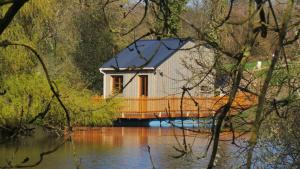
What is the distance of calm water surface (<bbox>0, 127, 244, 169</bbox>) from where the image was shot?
53.1 feet

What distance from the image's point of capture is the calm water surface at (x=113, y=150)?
16188mm

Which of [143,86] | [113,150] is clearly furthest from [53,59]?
[113,150]

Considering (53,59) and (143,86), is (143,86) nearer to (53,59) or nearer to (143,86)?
(143,86)

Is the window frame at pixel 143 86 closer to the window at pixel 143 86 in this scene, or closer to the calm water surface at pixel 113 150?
the window at pixel 143 86

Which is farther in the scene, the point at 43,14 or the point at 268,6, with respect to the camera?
the point at 43,14

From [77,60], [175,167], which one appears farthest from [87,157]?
[77,60]

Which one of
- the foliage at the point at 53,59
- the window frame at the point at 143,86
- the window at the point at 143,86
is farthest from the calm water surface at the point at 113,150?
the window at the point at 143,86

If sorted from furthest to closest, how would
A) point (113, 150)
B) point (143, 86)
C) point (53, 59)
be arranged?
1. point (143, 86)
2. point (53, 59)
3. point (113, 150)

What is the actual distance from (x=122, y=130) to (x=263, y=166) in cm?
1840

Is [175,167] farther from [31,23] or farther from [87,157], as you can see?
[31,23]

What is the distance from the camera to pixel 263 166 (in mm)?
8625

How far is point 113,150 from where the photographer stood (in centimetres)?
2011

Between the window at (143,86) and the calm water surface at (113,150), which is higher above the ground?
the window at (143,86)

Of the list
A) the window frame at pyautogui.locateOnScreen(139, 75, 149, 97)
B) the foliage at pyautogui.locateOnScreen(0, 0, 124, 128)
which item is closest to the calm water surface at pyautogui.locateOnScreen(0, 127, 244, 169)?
the foliage at pyautogui.locateOnScreen(0, 0, 124, 128)
